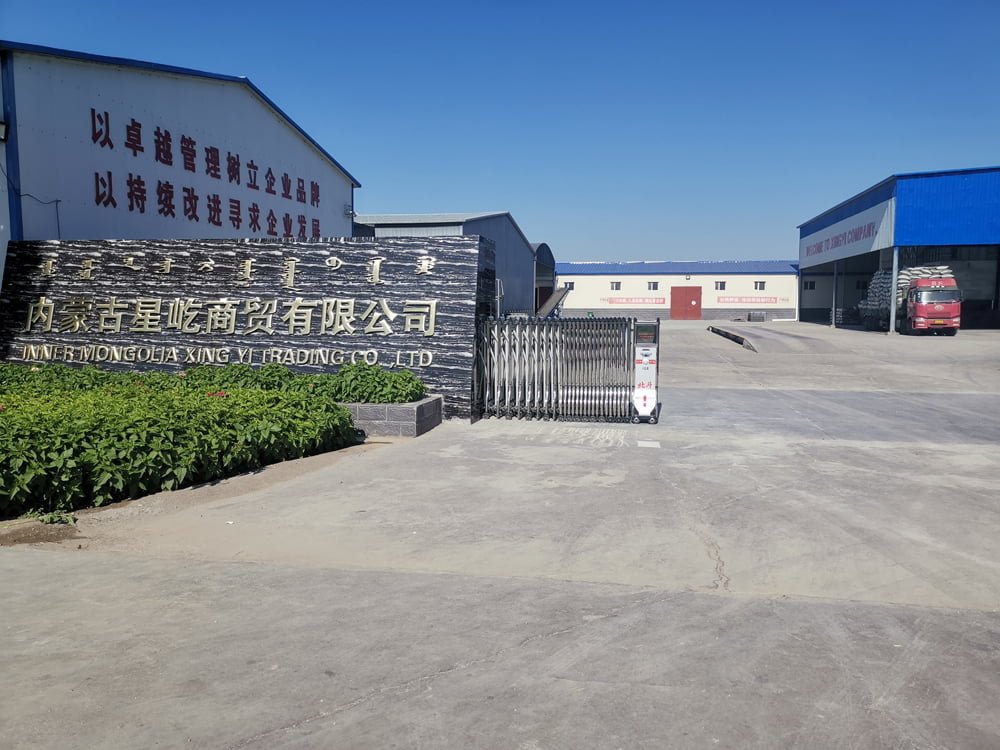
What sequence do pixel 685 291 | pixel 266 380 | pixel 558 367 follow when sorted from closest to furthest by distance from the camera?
pixel 266 380, pixel 558 367, pixel 685 291

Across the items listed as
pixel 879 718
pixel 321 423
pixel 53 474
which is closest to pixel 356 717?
pixel 879 718

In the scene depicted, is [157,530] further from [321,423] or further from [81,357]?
[81,357]

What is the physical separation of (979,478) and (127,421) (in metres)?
8.48

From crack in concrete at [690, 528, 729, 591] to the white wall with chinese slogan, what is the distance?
11.9 m

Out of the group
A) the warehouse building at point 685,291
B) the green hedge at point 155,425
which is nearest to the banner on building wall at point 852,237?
the warehouse building at point 685,291

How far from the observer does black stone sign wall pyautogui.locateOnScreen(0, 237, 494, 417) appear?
1215 centimetres

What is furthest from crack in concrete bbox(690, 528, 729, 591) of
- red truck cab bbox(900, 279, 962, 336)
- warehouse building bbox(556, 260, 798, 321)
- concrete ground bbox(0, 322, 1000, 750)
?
warehouse building bbox(556, 260, 798, 321)

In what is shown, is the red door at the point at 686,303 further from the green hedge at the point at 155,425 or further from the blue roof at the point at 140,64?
the green hedge at the point at 155,425

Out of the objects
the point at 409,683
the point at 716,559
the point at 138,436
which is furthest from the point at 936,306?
the point at 409,683

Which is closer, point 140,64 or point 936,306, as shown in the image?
point 140,64

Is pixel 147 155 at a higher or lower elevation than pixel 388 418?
higher

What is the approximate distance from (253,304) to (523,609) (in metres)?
9.54

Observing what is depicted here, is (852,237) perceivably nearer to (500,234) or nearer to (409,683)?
(500,234)

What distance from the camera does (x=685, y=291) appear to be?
64.9m
